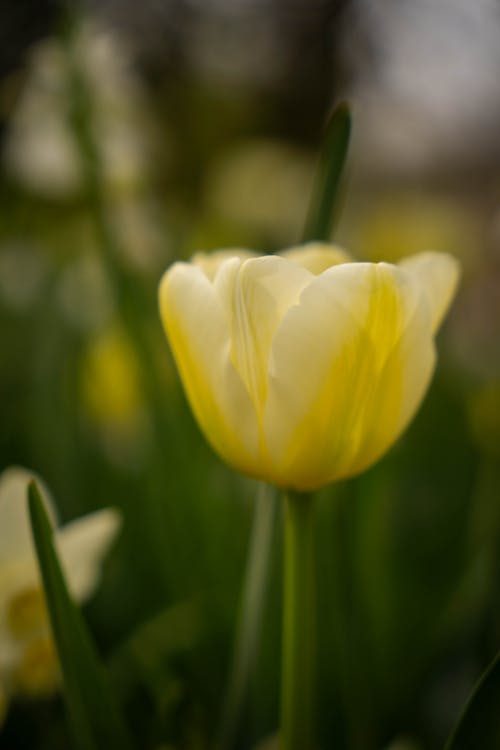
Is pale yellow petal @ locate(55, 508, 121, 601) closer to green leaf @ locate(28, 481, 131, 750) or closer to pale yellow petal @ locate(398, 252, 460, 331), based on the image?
green leaf @ locate(28, 481, 131, 750)

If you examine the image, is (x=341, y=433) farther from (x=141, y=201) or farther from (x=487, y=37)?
(x=487, y=37)

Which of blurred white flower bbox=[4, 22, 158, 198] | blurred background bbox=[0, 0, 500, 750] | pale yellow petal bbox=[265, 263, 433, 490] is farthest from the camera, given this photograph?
blurred white flower bbox=[4, 22, 158, 198]

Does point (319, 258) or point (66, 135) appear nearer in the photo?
point (319, 258)

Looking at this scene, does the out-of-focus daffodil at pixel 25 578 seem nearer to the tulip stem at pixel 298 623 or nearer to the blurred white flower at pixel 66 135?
the tulip stem at pixel 298 623

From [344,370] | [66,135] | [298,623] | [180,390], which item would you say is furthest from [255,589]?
[66,135]

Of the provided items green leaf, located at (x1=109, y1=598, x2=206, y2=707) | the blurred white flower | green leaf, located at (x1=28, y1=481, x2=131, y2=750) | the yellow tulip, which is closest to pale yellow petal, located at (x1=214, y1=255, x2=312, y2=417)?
the yellow tulip

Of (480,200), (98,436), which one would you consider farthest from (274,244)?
(480,200)

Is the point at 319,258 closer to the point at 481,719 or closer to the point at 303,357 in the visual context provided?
the point at 303,357
